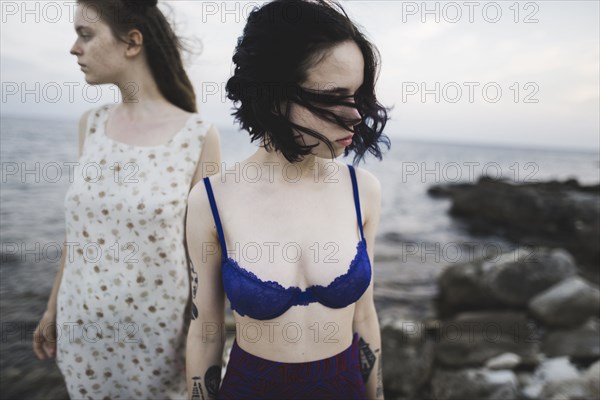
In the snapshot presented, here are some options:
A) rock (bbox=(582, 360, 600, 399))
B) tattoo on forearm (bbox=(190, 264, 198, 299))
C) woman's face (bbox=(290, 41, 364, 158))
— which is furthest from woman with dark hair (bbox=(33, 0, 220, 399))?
rock (bbox=(582, 360, 600, 399))

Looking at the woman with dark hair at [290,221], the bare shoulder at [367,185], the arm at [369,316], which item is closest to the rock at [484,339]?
the arm at [369,316]

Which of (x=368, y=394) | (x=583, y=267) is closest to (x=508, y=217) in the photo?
A: (x=583, y=267)

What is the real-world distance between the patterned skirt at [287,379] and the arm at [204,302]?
0.31 ft

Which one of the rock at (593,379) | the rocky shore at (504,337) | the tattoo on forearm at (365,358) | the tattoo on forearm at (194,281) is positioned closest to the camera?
the tattoo on forearm at (194,281)

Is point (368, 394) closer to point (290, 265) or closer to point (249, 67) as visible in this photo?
point (290, 265)

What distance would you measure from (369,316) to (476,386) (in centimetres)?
205

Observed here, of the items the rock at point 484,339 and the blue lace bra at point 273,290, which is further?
the rock at point 484,339

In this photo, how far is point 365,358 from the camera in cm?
187

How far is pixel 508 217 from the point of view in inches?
602

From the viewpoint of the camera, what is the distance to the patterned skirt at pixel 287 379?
160 cm

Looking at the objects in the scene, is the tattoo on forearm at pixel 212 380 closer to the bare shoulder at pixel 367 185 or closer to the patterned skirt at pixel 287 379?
the patterned skirt at pixel 287 379

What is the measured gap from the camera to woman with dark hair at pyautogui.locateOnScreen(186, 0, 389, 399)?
1497 mm

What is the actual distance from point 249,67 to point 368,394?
1681mm

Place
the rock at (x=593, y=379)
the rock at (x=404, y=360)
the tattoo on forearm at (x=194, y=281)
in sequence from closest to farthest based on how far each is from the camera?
the tattoo on forearm at (x=194, y=281)
the rock at (x=593, y=379)
the rock at (x=404, y=360)
